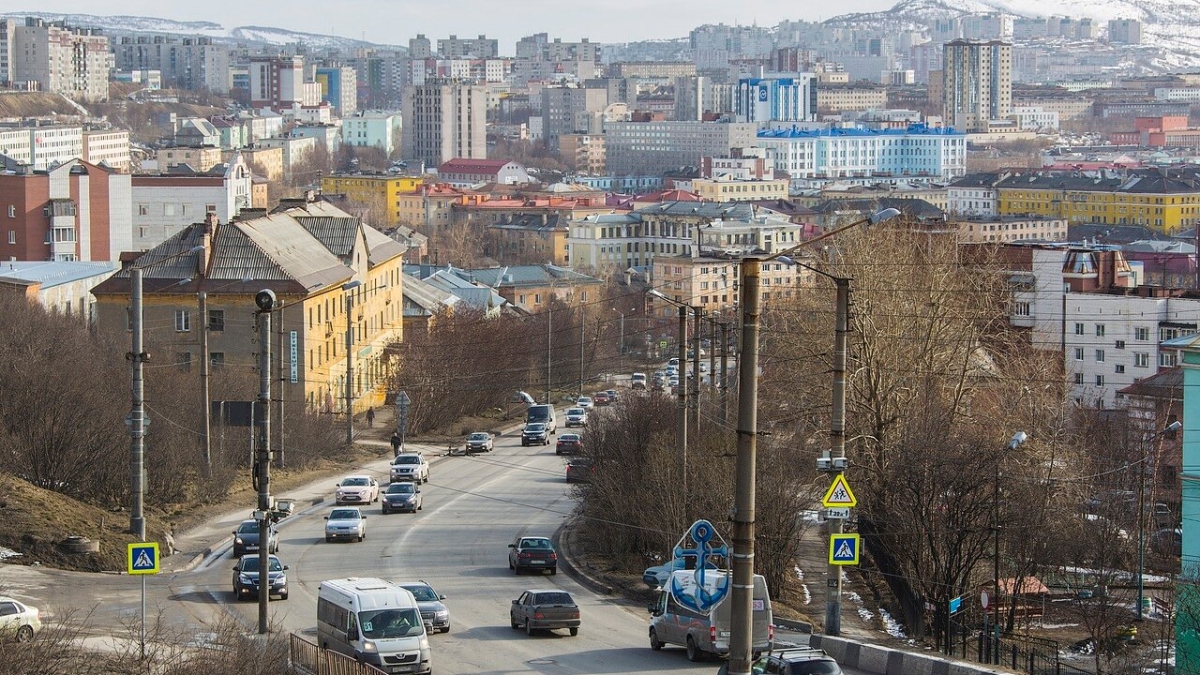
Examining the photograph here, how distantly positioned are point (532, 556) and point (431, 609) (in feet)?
19.2

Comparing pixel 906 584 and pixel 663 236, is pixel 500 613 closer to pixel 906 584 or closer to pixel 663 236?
pixel 906 584

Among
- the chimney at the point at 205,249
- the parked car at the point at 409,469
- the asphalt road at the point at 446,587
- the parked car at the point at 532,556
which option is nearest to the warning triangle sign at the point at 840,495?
the asphalt road at the point at 446,587

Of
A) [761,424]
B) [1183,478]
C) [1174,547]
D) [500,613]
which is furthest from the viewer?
[1174,547]

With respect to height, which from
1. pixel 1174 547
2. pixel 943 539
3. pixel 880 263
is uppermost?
pixel 880 263

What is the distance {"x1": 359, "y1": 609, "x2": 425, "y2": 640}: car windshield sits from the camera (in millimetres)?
20375

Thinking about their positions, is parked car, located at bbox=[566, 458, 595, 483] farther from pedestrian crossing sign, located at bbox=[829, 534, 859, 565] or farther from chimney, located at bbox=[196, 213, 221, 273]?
pedestrian crossing sign, located at bbox=[829, 534, 859, 565]

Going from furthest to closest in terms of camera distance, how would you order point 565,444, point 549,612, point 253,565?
point 565,444
point 253,565
point 549,612

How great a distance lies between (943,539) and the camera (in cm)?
2650

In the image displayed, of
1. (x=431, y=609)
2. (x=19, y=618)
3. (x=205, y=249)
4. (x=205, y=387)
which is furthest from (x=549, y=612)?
(x=205, y=249)

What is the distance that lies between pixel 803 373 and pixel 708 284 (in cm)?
6629

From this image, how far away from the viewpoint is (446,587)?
2797 cm

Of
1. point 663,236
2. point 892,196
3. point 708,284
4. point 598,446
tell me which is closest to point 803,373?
point 598,446

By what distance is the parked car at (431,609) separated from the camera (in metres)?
23.5

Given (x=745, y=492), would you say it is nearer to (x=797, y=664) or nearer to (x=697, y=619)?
(x=797, y=664)
